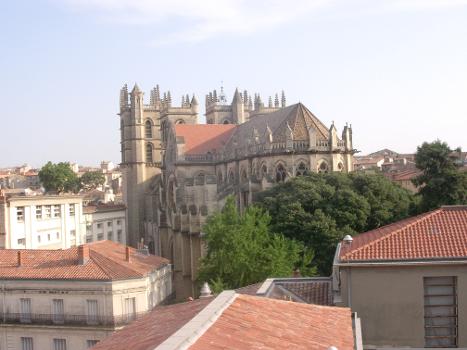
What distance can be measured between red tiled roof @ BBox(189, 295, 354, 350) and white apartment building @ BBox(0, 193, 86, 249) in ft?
142

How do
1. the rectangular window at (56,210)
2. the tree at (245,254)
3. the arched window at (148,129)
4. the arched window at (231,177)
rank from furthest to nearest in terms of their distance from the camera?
the arched window at (148,129) < the arched window at (231,177) < the rectangular window at (56,210) < the tree at (245,254)

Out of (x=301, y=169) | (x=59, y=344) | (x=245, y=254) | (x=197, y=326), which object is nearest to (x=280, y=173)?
(x=301, y=169)

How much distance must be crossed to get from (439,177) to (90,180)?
8460cm

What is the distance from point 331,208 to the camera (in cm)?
4416

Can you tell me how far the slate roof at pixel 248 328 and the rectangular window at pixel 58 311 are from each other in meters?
20.6

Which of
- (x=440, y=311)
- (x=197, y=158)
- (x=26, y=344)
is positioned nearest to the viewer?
(x=440, y=311)

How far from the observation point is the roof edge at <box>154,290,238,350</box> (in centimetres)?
928

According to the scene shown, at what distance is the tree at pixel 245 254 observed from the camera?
35562 millimetres

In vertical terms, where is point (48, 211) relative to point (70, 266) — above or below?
above

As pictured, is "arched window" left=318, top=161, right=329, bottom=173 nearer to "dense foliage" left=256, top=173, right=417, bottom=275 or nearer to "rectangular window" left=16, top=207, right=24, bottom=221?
"dense foliage" left=256, top=173, right=417, bottom=275

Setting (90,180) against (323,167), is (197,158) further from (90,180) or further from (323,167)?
(90,180)

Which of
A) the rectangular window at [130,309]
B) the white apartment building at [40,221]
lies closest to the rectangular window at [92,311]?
the rectangular window at [130,309]

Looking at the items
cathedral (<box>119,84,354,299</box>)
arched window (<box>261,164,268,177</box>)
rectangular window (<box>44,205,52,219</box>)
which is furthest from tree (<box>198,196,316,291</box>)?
rectangular window (<box>44,205,52,219</box>)

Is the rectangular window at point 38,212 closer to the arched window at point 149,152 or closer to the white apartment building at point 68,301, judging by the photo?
the white apartment building at point 68,301
